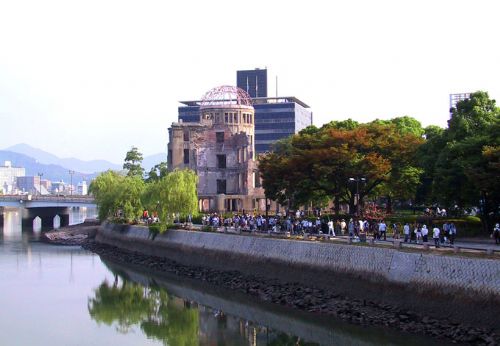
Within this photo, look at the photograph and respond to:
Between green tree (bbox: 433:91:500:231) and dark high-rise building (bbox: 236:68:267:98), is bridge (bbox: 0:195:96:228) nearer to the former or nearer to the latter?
dark high-rise building (bbox: 236:68:267:98)

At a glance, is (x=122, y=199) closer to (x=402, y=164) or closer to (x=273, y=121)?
(x=402, y=164)

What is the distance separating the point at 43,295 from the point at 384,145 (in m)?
29.4

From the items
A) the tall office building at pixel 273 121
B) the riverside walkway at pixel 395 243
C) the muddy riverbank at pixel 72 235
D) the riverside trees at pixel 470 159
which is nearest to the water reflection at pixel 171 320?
the riverside walkway at pixel 395 243

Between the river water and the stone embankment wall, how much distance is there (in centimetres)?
254

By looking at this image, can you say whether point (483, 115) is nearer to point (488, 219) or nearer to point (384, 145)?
point (488, 219)

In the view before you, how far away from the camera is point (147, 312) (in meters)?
42.8

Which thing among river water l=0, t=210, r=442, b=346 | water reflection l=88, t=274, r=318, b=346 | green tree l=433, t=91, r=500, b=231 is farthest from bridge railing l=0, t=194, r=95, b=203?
green tree l=433, t=91, r=500, b=231

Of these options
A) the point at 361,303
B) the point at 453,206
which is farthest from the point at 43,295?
the point at 453,206

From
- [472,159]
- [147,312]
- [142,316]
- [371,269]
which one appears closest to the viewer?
[371,269]

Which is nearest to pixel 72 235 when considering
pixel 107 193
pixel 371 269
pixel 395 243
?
pixel 107 193

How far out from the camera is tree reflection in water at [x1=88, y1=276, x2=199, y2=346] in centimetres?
3678

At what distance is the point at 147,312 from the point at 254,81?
154m

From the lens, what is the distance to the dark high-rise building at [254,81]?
19138 centimetres

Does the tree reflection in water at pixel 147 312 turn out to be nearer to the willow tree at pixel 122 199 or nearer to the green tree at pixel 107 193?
the willow tree at pixel 122 199
